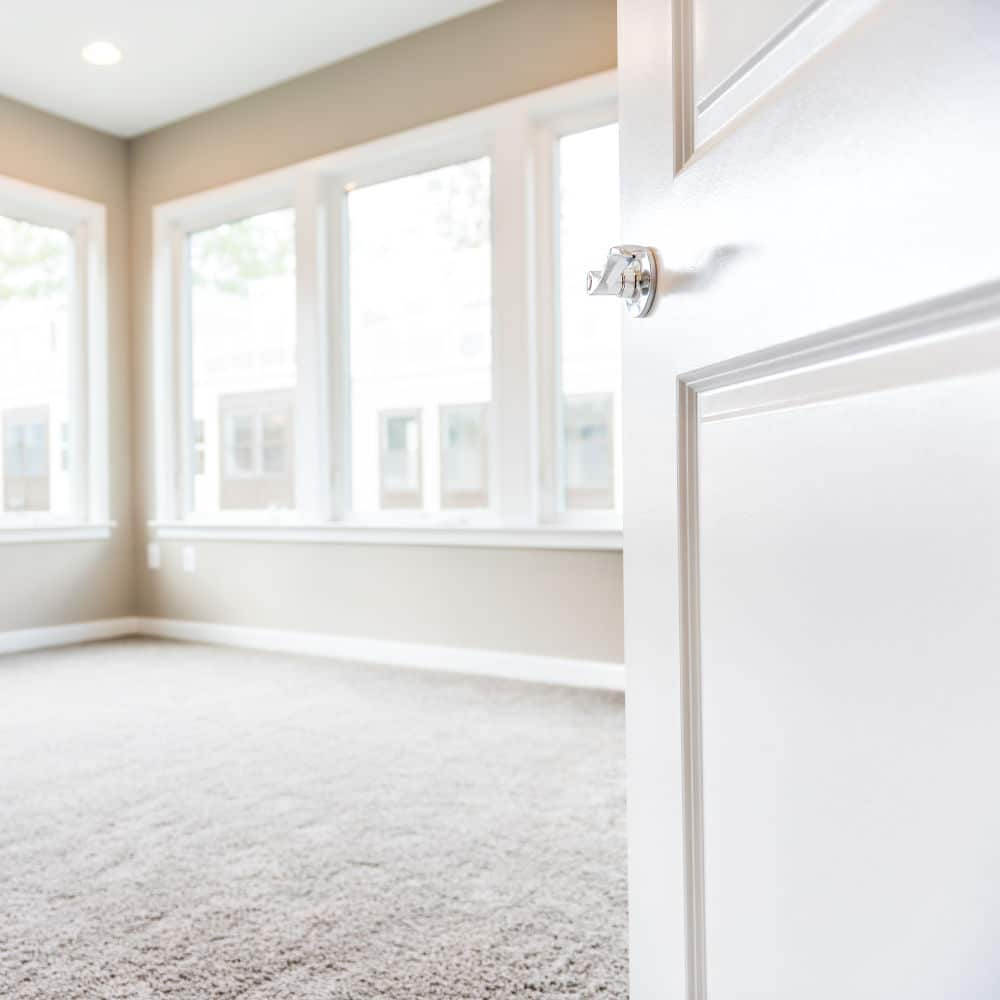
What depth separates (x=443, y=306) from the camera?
3383 millimetres

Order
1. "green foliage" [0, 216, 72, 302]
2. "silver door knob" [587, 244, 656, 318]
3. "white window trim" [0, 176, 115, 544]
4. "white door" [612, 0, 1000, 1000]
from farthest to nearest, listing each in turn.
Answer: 1. "white window trim" [0, 176, 115, 544]
2. "green foliage" [0, 216, 72, 302]
3. "silver door knob" [587, 244, 656, 318]
4. "white door" [612, 0, 1000, 1000]

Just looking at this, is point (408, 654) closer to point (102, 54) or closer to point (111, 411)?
point (111, 411)

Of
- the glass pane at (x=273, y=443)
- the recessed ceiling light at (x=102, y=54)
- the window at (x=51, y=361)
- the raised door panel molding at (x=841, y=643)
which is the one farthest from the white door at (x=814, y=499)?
the window at (x=51, y=361)

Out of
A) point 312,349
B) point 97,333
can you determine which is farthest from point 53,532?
point 312,349

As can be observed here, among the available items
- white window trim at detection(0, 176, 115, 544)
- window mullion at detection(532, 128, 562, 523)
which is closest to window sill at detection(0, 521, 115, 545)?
white window trim at detection(0, 176, 115, 544)

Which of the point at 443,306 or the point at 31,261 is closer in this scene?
the point at 443,306

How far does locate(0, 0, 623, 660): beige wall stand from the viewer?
9.94 ft

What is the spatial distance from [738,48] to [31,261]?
421 centimetres

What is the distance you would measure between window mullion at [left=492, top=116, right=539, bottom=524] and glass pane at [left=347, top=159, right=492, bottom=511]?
0.42ft

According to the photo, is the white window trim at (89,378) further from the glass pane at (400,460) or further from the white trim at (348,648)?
the glass pane at (400,460)

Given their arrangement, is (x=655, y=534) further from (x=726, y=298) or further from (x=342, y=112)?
(x=342, y=112)

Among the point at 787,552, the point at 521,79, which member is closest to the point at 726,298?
the point at 787,552

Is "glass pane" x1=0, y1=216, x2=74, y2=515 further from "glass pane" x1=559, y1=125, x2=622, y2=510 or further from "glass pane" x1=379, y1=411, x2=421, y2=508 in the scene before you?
"glass pane" x1=559, y1=125, x2=622, y2=510

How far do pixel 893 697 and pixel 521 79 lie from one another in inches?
122
